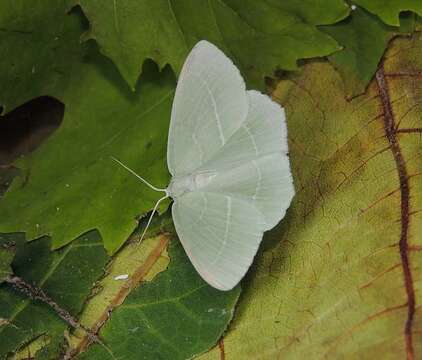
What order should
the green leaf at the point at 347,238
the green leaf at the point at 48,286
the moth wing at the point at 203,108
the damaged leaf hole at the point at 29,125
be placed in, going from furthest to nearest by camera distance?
the damaged leaf hole at the point at 29,125 < the green leaf at the point at 48,286 < the moth wing at the point at 203,108 < the green leaf at the point at 347,238

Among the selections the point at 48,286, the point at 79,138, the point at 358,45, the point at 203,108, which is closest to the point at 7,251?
the point at 48,286

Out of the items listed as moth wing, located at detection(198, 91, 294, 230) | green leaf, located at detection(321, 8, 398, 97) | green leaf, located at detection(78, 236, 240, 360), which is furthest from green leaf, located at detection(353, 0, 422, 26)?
green leaf, located at detection(78, 236, 240, 360)

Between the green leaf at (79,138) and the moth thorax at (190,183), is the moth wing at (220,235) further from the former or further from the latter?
the green leaf at (79,138)

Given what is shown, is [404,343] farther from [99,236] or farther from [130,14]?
[130,14]

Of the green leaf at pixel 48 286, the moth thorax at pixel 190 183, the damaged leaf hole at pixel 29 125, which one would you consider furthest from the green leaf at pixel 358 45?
the damaged leaf hole at pixel 29 125

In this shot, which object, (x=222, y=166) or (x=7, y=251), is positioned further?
(x=7, y=251)

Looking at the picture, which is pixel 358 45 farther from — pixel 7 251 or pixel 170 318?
pixel 7 251

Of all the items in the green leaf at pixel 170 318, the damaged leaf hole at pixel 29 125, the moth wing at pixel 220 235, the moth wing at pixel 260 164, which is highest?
the moth wing at pixel 260 164
